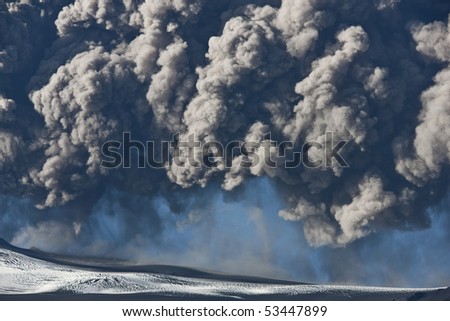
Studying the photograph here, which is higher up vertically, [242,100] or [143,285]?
[242,100]

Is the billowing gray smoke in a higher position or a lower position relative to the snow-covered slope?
higher

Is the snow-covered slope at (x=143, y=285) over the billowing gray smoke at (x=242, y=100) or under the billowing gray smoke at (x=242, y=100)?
under

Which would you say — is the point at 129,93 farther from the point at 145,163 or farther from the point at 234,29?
the point at 234,29

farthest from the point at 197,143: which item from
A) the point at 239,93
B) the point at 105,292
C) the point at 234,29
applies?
the point at 105,292

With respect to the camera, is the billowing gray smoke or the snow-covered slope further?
the billowing gray smoke

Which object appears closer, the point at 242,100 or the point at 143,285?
the point at 143,285

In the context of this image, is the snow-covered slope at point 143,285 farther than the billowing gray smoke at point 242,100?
No
